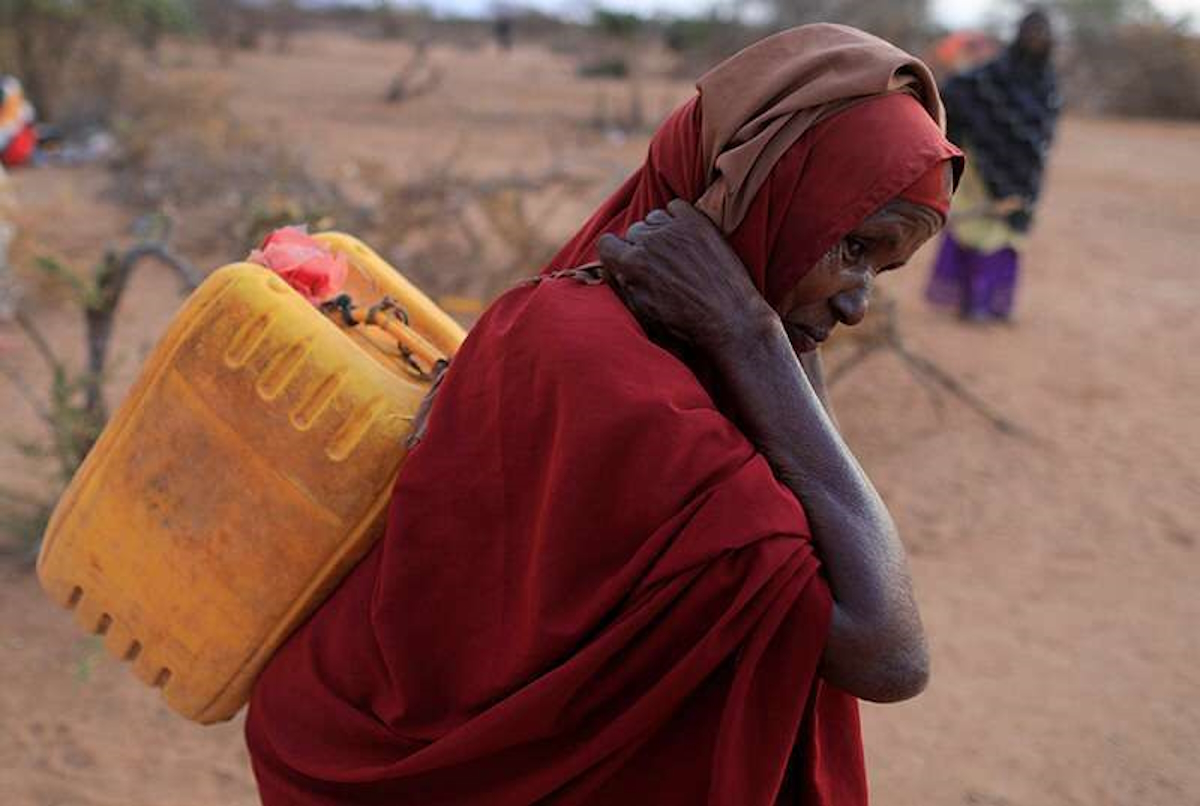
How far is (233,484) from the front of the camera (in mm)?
1802

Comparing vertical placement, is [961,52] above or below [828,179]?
below

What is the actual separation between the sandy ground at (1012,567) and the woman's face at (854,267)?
2121 millimetres

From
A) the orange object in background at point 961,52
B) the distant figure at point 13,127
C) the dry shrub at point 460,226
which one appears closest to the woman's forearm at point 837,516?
the dry shrub at point 460,226

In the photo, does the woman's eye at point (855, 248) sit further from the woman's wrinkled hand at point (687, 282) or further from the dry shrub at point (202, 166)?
the dry shrub at point (202, 166)

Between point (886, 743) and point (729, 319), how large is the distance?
248 cm

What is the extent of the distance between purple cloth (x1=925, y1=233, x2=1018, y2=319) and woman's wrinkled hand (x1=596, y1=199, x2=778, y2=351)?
7.45 metres

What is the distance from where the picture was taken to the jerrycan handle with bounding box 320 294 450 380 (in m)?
1.92

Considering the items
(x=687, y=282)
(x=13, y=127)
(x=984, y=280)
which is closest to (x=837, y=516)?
(x=687, y=282)

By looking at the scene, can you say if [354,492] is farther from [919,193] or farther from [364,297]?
[919,193]

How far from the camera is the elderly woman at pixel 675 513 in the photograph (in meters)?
1.45

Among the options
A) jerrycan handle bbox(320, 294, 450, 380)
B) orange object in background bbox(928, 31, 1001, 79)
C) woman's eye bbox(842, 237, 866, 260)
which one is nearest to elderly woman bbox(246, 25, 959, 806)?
woman's eye bbox(842, 237, 866, 260)

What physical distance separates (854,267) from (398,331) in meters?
0.70

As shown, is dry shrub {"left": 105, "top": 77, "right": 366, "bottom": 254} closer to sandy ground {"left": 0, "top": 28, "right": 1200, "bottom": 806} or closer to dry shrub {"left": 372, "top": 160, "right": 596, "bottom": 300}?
dry shrub {"left": 372, "top": 160, "right": 596, "bottom": 300}

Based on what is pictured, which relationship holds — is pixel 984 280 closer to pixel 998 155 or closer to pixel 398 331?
pixel 998 155
